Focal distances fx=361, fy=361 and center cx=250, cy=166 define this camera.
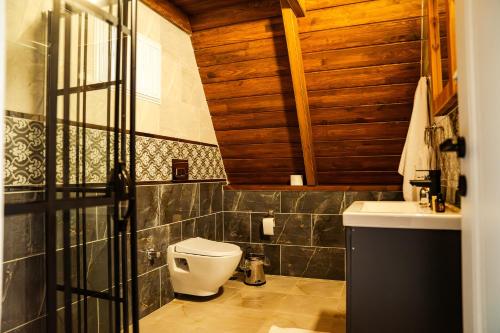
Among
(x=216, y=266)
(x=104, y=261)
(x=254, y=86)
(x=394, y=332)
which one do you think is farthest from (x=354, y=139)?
(x=104, y=261)

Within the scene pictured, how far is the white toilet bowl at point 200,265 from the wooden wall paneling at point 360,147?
1.26 m

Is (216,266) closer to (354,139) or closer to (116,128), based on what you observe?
(116,128)

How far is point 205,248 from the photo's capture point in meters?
2.83

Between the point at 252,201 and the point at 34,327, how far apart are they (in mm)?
2317

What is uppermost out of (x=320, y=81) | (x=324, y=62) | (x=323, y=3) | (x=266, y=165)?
(x=323, y=3)

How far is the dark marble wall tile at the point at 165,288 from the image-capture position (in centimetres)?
282

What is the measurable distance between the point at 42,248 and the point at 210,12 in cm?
226

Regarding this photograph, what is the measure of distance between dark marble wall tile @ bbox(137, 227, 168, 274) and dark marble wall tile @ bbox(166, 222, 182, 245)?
0.05 meters

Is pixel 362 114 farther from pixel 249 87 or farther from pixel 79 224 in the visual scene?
pixel 79 224

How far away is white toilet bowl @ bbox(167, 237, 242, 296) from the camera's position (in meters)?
2.72

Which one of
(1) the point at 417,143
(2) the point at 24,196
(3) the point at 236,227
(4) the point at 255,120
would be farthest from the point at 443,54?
(3) the point at 236,227

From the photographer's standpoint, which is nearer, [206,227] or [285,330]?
[285,330]

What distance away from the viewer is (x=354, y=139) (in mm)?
3260

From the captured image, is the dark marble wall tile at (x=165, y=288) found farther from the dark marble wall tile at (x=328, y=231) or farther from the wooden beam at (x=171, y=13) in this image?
the wooden beam at (x=171, y=13)
